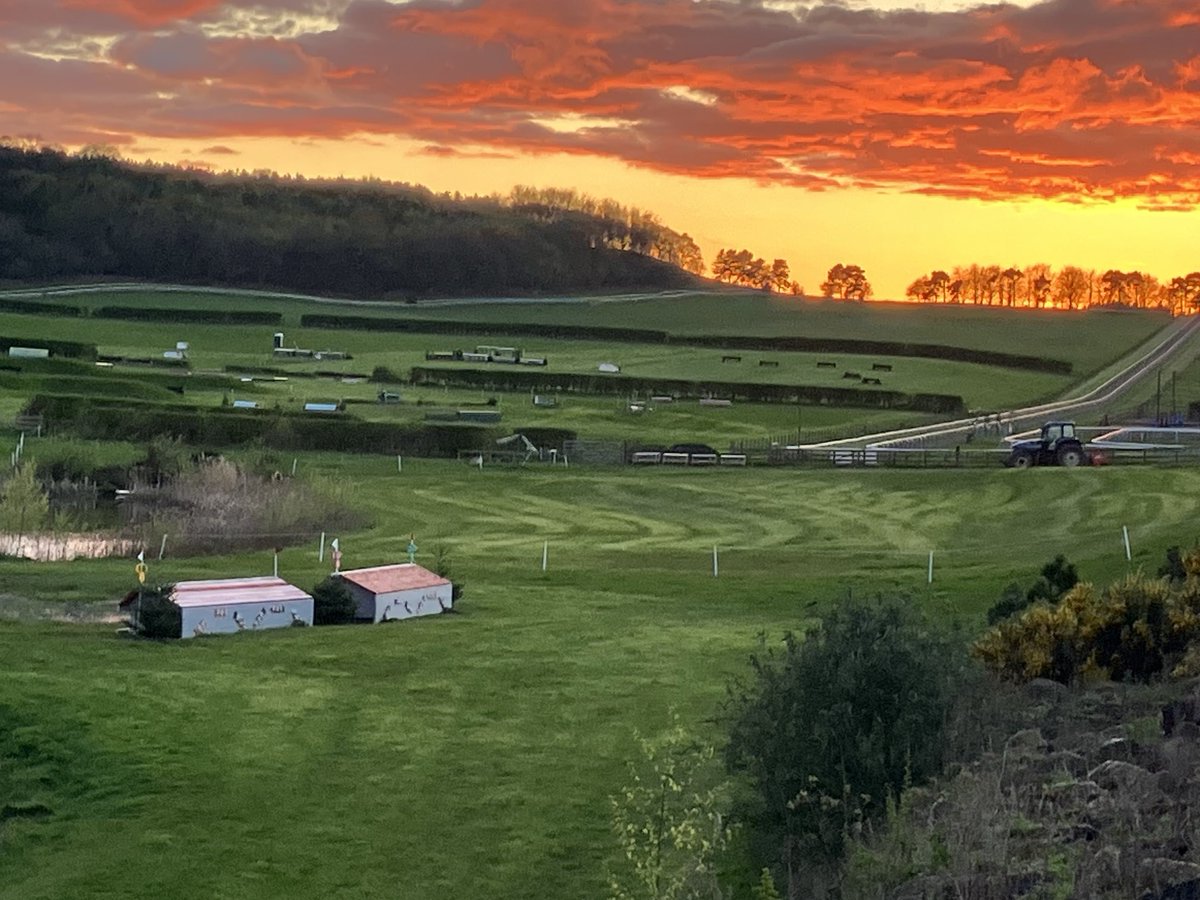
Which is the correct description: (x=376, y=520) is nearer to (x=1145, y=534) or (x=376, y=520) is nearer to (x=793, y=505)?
(x=793, y=505)

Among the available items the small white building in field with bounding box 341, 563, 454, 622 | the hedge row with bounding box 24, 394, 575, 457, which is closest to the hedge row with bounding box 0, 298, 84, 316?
the hedge row with bounding box 24, 394, 575, 457

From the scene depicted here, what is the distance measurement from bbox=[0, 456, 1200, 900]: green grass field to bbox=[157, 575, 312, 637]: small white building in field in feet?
2.27

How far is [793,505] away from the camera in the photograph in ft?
193

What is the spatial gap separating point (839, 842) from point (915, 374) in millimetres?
101810

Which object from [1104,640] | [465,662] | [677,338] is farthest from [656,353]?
[1104,640]

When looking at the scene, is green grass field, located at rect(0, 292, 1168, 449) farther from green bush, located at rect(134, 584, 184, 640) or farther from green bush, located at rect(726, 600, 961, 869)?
green bush, located at rect(726, 600, 961, 869)

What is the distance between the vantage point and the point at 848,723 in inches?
656

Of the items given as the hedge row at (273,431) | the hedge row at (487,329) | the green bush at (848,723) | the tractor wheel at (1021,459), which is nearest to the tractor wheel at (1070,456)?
the tractor wheel at (1021,459)

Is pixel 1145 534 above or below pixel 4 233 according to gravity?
below

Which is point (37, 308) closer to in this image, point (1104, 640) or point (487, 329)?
point (487, 329)

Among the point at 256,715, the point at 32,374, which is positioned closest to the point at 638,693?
the point at 256,715

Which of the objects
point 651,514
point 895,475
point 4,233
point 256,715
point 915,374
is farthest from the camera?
point 4,233

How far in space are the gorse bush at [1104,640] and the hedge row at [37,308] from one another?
127459 millimetres

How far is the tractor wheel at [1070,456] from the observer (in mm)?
65062
